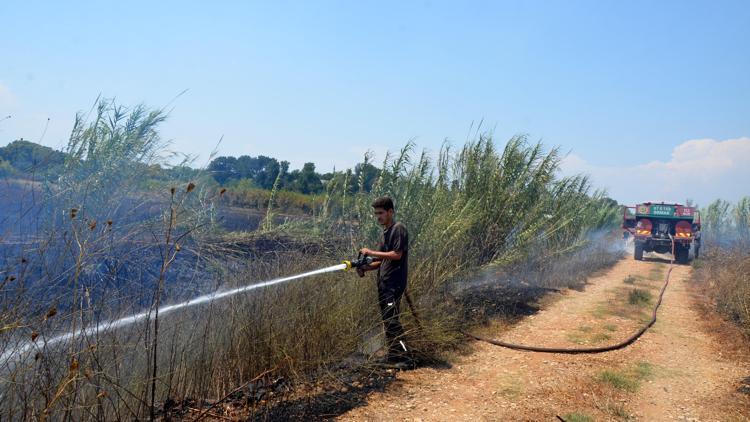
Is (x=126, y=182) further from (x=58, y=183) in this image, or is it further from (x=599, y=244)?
(x=599, y=244)

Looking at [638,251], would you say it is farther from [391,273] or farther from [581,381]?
[391,273]

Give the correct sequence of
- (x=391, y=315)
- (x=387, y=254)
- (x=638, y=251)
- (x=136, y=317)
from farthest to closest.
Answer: (x=638, y=251), (x=391, y=315), (x=387, y=254), (x=136, y=317)

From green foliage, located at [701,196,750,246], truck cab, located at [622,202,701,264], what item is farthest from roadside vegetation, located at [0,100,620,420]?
green foliage, located at [701,196,750,246]

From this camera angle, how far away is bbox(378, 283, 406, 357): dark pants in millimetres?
6422

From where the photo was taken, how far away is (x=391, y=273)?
21.1ft

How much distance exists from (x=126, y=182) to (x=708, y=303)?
467 inches

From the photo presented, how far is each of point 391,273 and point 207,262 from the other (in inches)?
117

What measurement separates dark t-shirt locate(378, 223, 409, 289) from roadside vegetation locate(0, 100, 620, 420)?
50 cm

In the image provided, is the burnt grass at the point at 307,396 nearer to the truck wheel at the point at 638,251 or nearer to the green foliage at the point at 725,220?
the truck wheel at the point at 638,251

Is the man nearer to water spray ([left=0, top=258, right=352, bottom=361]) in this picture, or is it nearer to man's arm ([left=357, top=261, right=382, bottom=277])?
man's arm ([left=357, top=261, right=382, bottom=277])

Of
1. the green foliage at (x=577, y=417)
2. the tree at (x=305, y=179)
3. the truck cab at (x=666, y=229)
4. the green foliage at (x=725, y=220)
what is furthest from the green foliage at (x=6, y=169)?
the green foliage at (x=725, y=220)

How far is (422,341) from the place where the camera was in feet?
22.5

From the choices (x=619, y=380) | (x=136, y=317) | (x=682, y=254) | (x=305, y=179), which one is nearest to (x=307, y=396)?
(x=136, y=317)

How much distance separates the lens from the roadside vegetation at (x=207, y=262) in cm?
371
